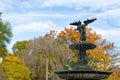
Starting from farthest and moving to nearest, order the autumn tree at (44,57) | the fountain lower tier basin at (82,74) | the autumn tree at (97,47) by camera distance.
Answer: the autumn tree at (44,57)
the autumn tree at (97,47)
the fountain lower tier basin at (82,74)

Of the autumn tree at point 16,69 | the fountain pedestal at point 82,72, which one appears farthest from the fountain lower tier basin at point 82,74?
the autumn tree at point 16,69

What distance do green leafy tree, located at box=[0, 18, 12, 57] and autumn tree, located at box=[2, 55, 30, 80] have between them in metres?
1.36

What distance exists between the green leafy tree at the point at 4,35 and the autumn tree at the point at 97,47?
717 centimetres

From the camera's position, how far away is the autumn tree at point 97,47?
1689 inches

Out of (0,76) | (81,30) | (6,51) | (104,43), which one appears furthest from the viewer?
(6,51)

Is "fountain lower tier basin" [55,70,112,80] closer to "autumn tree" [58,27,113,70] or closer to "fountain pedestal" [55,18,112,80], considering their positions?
"fountain pedestal" [55,18,112,80]

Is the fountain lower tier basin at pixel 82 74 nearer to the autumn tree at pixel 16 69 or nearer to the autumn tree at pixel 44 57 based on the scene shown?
the autumn tree at pixel 44 57

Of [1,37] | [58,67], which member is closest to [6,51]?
[1,37]

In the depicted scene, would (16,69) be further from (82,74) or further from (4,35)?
(82,74)

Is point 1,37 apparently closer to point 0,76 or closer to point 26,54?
point 26,54

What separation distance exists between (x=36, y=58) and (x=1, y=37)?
5893 millimetres

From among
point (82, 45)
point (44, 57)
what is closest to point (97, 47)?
point (44, 57)

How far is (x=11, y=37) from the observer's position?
51875 millimetres

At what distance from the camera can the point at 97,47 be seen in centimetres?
4322
